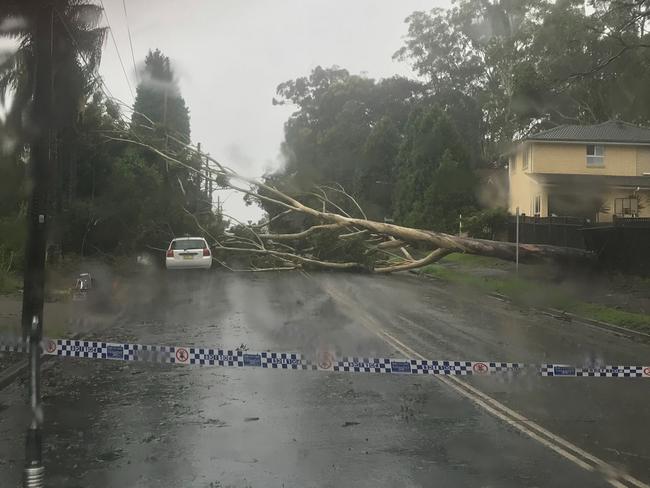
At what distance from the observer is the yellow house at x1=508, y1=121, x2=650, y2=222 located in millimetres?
27516

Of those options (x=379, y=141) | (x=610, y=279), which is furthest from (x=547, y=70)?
(x=610, y=279)

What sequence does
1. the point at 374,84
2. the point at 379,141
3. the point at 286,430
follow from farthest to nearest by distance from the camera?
the point at 374,84, the point at 379,141, the point at 286,430

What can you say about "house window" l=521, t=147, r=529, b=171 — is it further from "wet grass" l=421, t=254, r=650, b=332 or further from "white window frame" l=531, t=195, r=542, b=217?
"wet grass" l=421, t=254, r=650, b=332

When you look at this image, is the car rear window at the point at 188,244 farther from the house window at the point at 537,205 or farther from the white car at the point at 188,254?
the house window at the point at 537,205

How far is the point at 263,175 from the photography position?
25.6 metres

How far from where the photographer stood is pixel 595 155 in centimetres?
3559

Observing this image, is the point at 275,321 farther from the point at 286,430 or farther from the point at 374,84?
the point at 374,84

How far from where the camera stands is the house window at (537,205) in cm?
3013

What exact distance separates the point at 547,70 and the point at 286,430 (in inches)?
1161

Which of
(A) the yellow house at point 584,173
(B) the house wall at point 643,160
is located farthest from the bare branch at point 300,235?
(B) the house wall at point 643,160

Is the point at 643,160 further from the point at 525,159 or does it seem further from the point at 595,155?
the point at 525,159

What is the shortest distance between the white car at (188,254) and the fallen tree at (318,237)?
104cm

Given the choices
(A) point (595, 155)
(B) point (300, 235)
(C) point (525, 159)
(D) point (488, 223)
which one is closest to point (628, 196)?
(C) point (525, 159)

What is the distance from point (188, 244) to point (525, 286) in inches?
458
